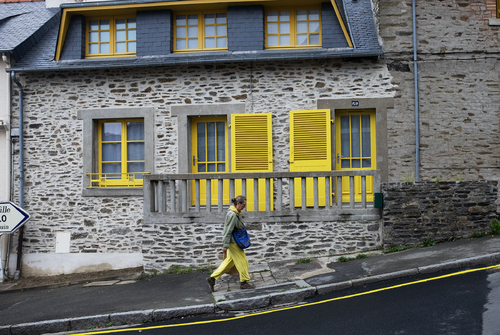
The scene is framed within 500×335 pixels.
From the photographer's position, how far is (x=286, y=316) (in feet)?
18.8

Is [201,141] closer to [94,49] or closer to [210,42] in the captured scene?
[210,42]

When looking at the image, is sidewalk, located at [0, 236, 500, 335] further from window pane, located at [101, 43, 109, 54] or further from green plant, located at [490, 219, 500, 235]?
window pane, located at [101, 43, 109, 54]

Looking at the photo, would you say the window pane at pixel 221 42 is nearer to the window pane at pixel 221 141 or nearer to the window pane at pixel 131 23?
the window pane at pixel 221 141

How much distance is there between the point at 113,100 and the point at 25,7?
17.7ft

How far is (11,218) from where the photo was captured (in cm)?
859

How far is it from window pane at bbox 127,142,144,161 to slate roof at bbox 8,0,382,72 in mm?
1796

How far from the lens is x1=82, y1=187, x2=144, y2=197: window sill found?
33.8 ft

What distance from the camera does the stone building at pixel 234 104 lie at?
9.98 m

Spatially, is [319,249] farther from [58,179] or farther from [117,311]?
[58,179]

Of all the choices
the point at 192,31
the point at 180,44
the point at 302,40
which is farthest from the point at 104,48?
the point at 302,40

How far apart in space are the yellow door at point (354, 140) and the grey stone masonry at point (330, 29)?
1.53m

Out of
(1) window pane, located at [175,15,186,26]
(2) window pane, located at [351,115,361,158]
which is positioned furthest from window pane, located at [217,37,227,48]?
(2) window pane, located at [351,115,361,158]

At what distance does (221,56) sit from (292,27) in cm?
183

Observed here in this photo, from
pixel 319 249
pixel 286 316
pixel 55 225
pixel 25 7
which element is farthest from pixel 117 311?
pixel 25 7
